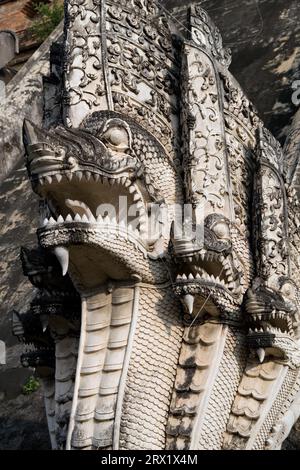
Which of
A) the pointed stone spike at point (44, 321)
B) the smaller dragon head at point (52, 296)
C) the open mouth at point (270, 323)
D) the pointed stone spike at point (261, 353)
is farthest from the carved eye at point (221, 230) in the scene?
the pointed stone spike at point (44, 321)

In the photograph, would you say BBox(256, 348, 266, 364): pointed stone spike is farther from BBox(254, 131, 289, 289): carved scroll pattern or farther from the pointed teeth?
the pointed teeth

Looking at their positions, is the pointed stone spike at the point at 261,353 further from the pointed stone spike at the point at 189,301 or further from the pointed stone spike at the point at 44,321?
the pointed stone spike at the point at 44,321

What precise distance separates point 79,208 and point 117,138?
0.42m

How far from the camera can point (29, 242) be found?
30.6 feet

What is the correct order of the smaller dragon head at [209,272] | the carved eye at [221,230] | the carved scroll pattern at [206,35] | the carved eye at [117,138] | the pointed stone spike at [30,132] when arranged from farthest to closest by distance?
the carved scroll pattern at [206,35], the carved eye at [221,230], the carved eye at [117,138], the smaller dragon head at [209,272], the pointed stone spike at [30,132]

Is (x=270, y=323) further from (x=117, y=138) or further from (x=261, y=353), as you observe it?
(x=117, y=138)

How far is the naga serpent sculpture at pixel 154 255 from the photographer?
496cm

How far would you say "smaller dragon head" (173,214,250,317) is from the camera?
5016 millimetres

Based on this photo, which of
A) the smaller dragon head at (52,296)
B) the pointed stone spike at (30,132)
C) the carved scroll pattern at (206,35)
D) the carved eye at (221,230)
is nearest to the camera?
the pointed stone spike at (30,132)

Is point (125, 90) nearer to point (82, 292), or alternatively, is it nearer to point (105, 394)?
point (82, 292)

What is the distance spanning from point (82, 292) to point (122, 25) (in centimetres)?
146

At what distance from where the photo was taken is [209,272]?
5.10m
